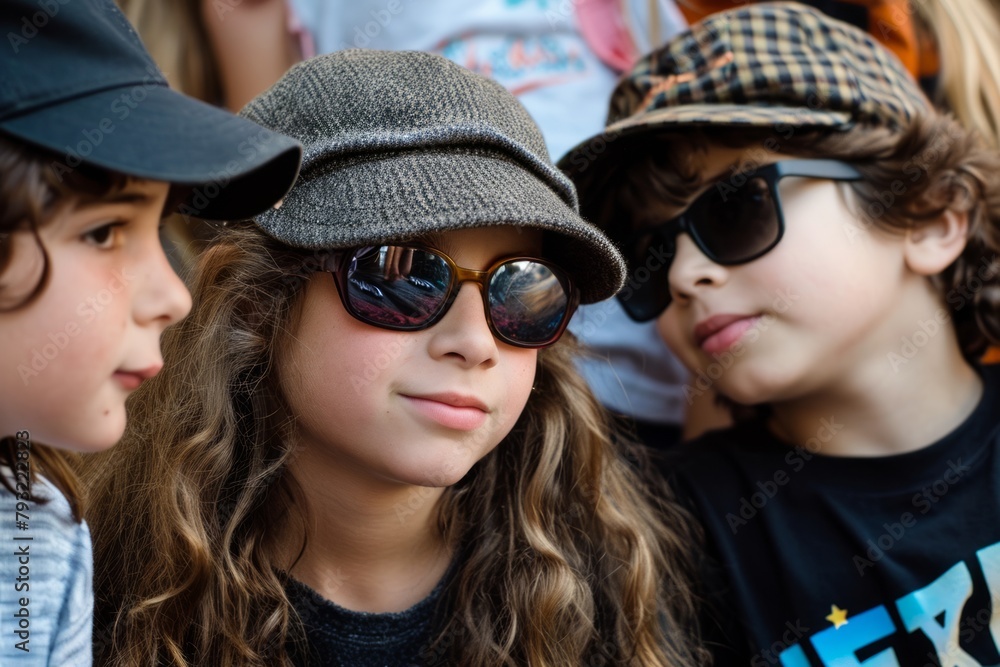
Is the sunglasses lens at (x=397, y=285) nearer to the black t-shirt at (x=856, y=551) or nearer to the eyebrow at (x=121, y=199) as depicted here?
the eyebrow at (x=121, y=199)

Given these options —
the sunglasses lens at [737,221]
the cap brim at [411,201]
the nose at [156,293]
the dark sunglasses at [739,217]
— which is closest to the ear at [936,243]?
the dark sunglasses at [739,217]

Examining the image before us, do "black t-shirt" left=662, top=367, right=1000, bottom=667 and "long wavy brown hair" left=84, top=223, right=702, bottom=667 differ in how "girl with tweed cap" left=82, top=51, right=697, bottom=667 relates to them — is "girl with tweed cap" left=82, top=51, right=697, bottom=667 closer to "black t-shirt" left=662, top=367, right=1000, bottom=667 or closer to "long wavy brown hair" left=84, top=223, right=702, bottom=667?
"long wavy brown hair" left=84, top=223, right=702, bottom=667

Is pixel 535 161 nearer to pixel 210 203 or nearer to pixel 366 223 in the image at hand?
pixel 366 223

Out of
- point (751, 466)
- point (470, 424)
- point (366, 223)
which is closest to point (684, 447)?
point (751, 466)

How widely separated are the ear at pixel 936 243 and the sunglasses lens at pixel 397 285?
116 cm

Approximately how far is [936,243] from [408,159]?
1.27 metres

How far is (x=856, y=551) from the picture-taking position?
193cm

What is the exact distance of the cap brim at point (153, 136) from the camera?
39.9 inches

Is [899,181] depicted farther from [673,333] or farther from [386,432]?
[386,432]

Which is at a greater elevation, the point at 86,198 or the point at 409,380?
the point at 86,198

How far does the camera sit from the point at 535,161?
1499 millimetres

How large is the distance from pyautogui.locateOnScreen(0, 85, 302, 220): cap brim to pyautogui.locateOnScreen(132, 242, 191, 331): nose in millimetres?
127

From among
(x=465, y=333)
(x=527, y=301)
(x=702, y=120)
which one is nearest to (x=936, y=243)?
(x=702, y=120)

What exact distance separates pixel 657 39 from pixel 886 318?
3.04ft
